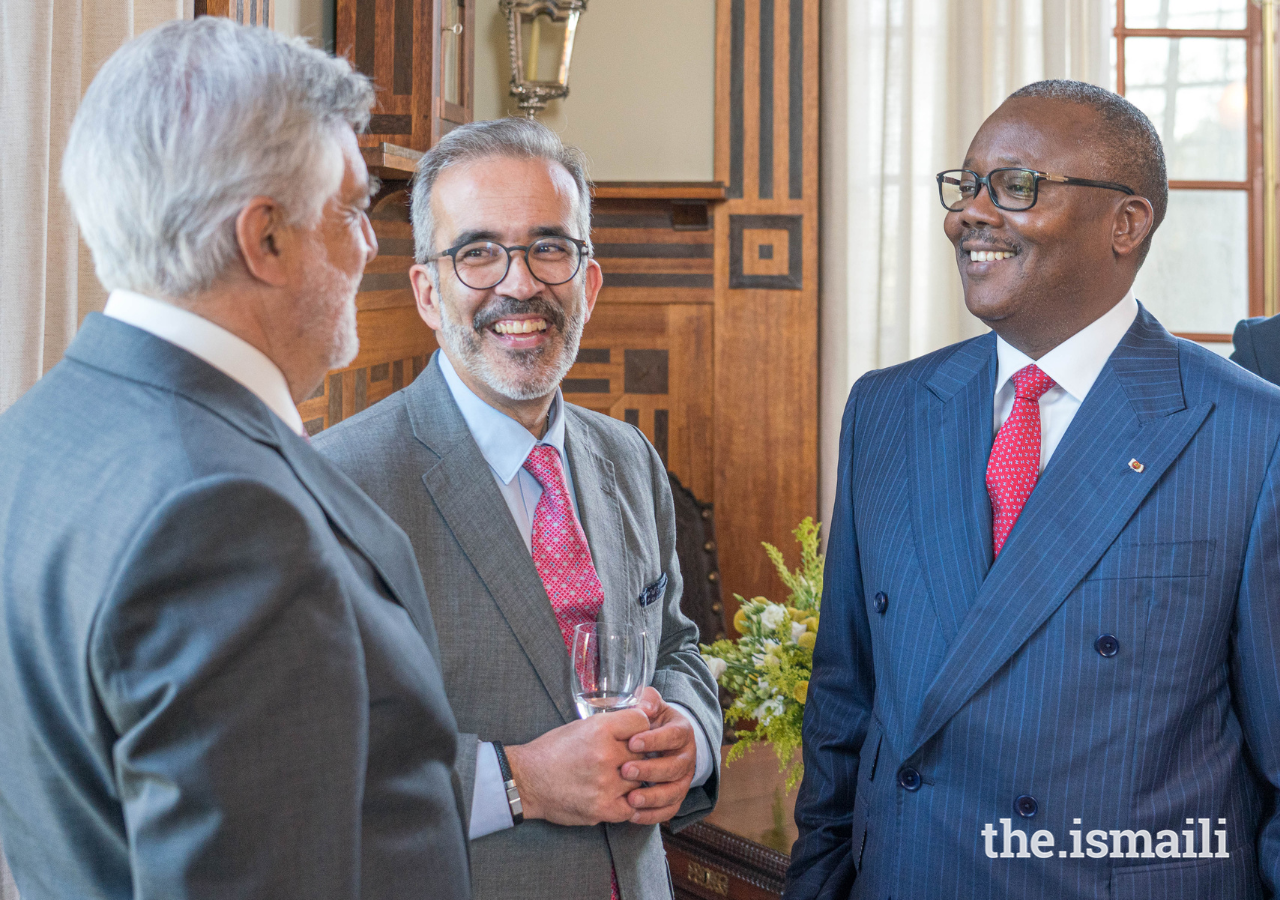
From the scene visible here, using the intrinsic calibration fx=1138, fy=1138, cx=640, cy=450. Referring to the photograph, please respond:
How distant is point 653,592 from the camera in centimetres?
157

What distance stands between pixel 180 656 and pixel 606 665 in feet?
2.04

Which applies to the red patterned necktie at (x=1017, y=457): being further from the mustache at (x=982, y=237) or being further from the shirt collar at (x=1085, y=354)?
the mustache at (x=982, y=237)

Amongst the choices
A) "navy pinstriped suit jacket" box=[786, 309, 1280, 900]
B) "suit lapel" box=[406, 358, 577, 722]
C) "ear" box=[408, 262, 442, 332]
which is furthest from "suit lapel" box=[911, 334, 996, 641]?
"ear" box=[408, 262, 442, 332]

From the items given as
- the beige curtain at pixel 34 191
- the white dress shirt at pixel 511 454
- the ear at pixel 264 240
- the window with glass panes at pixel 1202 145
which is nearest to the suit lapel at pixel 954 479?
the white dress shirt at pixel 511 454

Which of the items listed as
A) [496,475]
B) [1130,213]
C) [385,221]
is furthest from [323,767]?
[385,221]

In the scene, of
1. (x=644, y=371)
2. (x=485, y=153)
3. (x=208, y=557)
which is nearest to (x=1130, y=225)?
(x=485, y=153)

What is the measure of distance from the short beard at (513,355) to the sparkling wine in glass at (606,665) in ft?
1.08

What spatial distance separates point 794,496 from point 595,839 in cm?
303

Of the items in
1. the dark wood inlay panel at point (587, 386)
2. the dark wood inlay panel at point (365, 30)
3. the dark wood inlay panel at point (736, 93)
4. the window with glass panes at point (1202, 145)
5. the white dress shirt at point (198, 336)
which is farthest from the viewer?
the window with glass panes at point (1202, 145)

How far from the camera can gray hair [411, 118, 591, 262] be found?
146cm

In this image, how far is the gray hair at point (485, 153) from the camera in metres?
1.46

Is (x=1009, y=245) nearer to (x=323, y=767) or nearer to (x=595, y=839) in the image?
(x=595, y=839)

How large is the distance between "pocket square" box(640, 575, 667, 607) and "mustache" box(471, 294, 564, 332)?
1.29 feet

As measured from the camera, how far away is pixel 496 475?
56.7 inches
